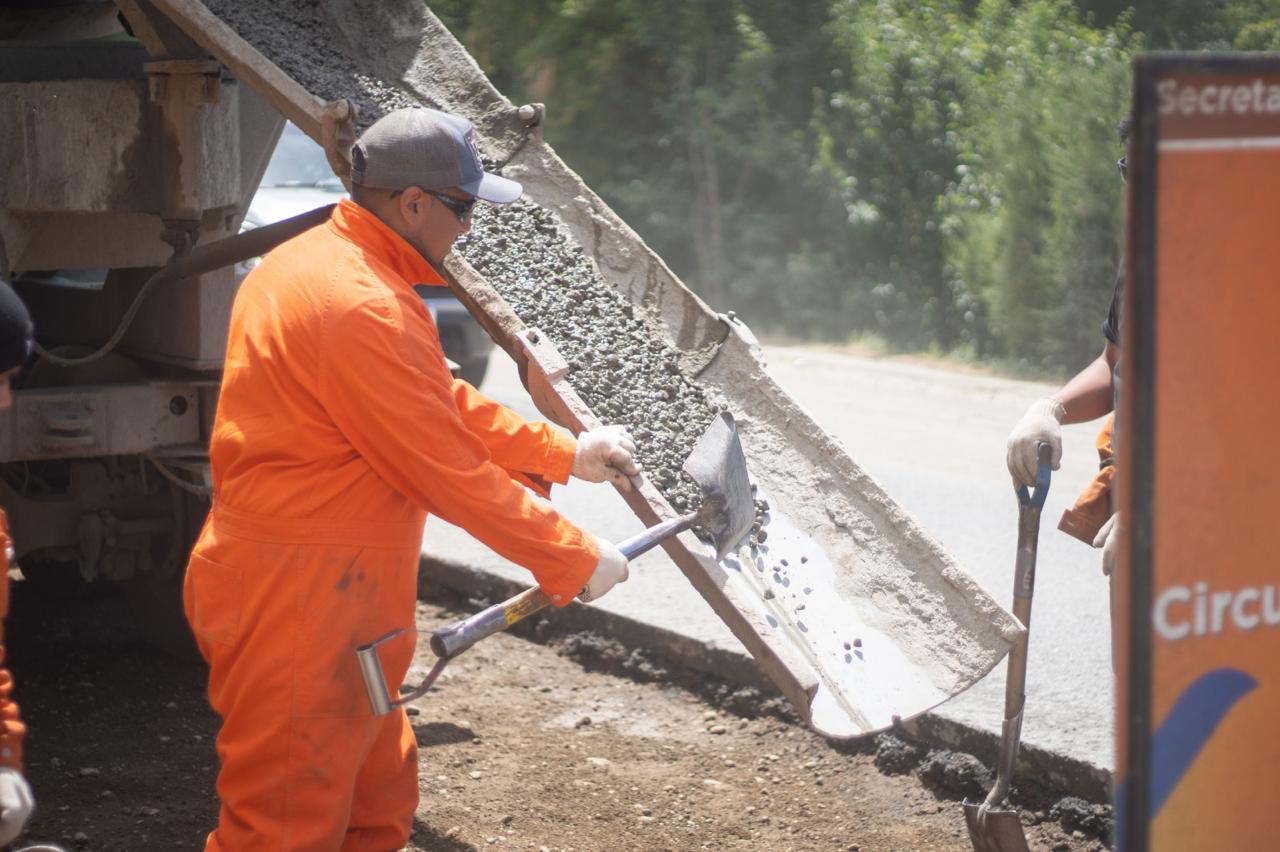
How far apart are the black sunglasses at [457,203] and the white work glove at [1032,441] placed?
4.80ft

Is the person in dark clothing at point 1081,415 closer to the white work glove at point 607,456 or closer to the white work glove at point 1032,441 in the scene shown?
the white work glove at point 1032,441

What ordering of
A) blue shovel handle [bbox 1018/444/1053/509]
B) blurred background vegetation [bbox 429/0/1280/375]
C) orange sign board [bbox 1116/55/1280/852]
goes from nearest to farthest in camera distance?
1. orange sign board [bbox 1116/55/1280/852]
2. blue shovel handle [bbox 1018/444/1053/509]
3. blurred background vegetation [bbox 429/0/1280/375]

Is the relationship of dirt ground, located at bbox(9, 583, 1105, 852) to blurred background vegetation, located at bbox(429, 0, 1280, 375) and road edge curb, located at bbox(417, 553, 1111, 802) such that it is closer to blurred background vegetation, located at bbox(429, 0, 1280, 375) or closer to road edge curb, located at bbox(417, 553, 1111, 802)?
road edge curb, located at bbox(417, 553, 1111, 802)

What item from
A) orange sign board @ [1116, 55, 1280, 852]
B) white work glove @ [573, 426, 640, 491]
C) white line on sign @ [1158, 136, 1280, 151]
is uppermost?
white line on sign @ [1158, 136, 1280, 151]

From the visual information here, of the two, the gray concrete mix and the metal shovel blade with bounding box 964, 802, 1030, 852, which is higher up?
the gray concrete mix

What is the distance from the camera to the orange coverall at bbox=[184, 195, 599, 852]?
3.08m

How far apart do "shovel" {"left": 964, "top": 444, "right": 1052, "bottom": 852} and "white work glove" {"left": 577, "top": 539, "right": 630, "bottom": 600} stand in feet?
3.84

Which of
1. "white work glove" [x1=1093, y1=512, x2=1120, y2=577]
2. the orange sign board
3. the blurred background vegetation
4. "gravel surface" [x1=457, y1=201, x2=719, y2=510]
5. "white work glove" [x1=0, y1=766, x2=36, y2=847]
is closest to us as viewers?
the orange sign board

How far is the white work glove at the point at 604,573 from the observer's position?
10.7ft

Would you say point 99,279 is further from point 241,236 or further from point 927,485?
point 927,485

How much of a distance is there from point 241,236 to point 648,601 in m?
2.29

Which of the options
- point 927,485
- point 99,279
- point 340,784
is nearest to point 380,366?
point 340,784

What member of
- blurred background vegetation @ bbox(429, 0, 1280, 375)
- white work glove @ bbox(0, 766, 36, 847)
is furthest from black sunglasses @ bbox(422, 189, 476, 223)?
blurred background vegetation @ bbox(429, 0, 1280, 375)

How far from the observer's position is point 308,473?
315 centimetres
